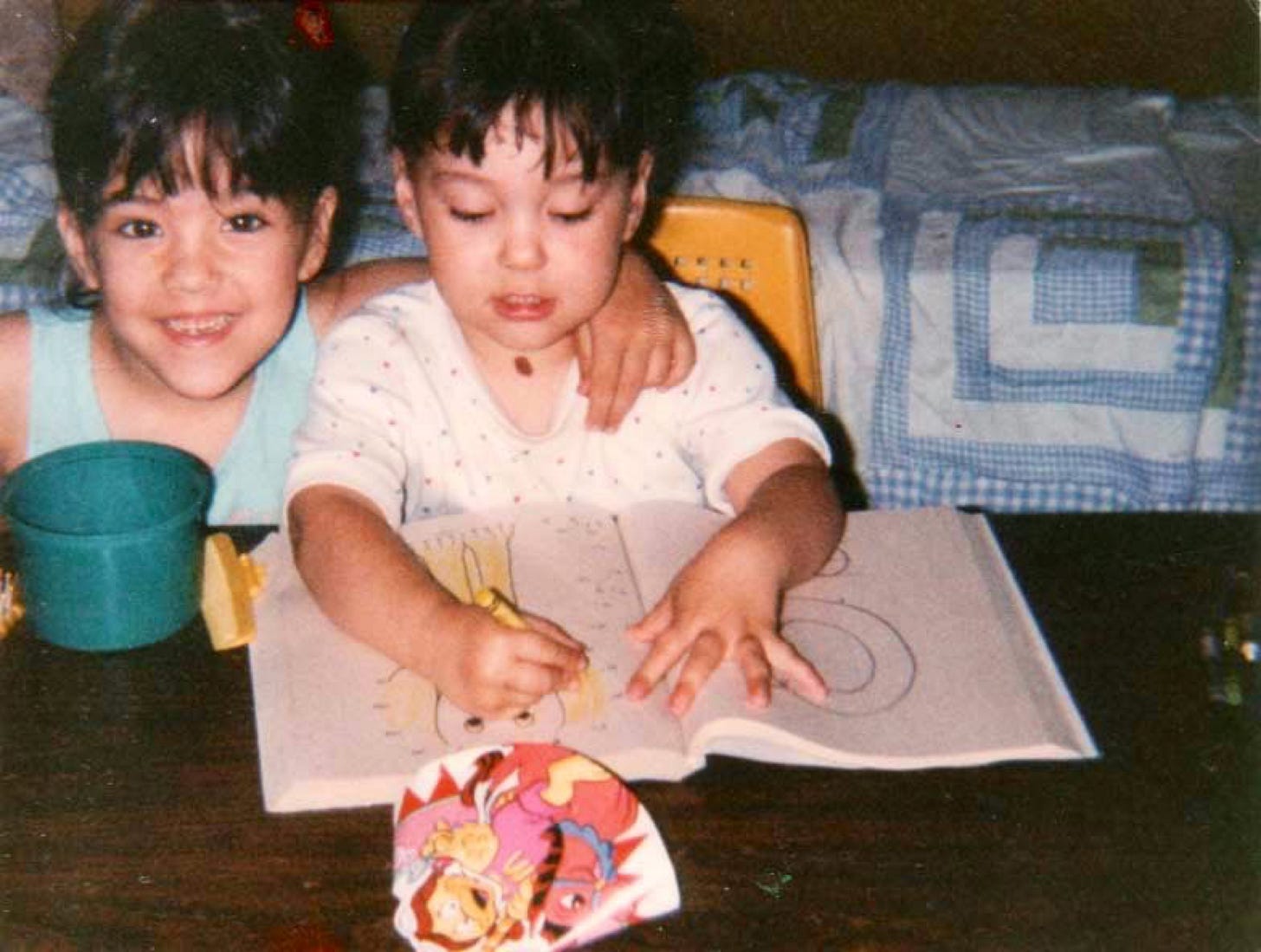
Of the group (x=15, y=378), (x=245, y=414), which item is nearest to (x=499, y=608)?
(x=245, y=414)

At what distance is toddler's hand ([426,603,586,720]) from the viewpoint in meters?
0.68

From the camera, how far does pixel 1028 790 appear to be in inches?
25.9

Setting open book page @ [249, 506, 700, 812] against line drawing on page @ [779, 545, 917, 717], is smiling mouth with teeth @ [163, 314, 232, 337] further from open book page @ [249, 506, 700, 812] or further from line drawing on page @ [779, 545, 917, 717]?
line drawing on page @ [779, 545, 917, 717]

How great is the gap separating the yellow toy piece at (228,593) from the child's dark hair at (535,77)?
0.30 meters

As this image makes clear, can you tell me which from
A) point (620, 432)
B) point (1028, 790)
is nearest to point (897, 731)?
point (1028, 790)

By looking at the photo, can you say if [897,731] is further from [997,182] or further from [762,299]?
[997,182]

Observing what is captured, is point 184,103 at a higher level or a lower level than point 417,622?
higher

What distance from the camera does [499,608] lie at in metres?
0.73

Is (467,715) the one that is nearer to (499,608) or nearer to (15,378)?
(499,608)

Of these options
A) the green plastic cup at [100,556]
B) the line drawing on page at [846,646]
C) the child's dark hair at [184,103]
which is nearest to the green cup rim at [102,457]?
the green plastic cup at [100,556]

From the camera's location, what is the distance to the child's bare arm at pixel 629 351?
1001 mm

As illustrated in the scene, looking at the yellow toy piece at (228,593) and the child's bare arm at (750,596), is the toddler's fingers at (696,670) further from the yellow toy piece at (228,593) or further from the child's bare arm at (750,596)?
the yellow toy piece at (228,593)

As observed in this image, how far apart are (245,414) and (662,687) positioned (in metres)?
0.62

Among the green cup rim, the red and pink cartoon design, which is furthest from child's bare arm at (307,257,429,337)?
the red and pink cartoon design
